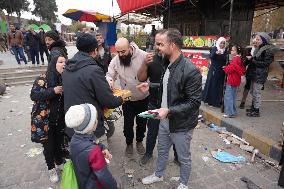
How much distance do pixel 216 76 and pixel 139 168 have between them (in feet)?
11.3

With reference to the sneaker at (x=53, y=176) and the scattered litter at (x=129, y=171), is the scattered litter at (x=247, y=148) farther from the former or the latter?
the sneaker at (x=53, y=176)

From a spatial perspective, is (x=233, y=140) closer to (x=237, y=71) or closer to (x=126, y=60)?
(x=237, y=71)

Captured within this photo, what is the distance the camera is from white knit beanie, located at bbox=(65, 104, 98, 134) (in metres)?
2.07

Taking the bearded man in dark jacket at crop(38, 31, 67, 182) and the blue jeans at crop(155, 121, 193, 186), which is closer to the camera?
Answer: the blue jeans at crop(155, 121, 193, 186)

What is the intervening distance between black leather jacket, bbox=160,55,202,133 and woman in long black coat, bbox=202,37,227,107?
3517 millimetres

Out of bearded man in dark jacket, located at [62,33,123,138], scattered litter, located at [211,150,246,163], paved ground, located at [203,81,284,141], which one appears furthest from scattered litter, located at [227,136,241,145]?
bearded man in dark jacket, located at [62,33,123,138]

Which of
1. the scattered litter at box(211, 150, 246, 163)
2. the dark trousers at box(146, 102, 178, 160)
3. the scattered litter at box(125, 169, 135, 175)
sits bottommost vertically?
the scattered litter at box(125, 169, 135, 175)

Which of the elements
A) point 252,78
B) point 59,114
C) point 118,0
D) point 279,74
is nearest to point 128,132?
point 59,114

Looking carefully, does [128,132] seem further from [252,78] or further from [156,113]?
[252,78]

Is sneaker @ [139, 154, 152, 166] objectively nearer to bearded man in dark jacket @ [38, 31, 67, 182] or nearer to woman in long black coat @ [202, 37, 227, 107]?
bearded man in dark jacket @ [38, 31, 67, 182]

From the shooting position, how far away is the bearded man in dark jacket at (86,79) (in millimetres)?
2598

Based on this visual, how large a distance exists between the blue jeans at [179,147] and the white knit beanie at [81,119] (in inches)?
49.3

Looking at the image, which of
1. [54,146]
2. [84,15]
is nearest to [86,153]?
[54,146]

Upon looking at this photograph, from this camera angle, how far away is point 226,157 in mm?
4305
